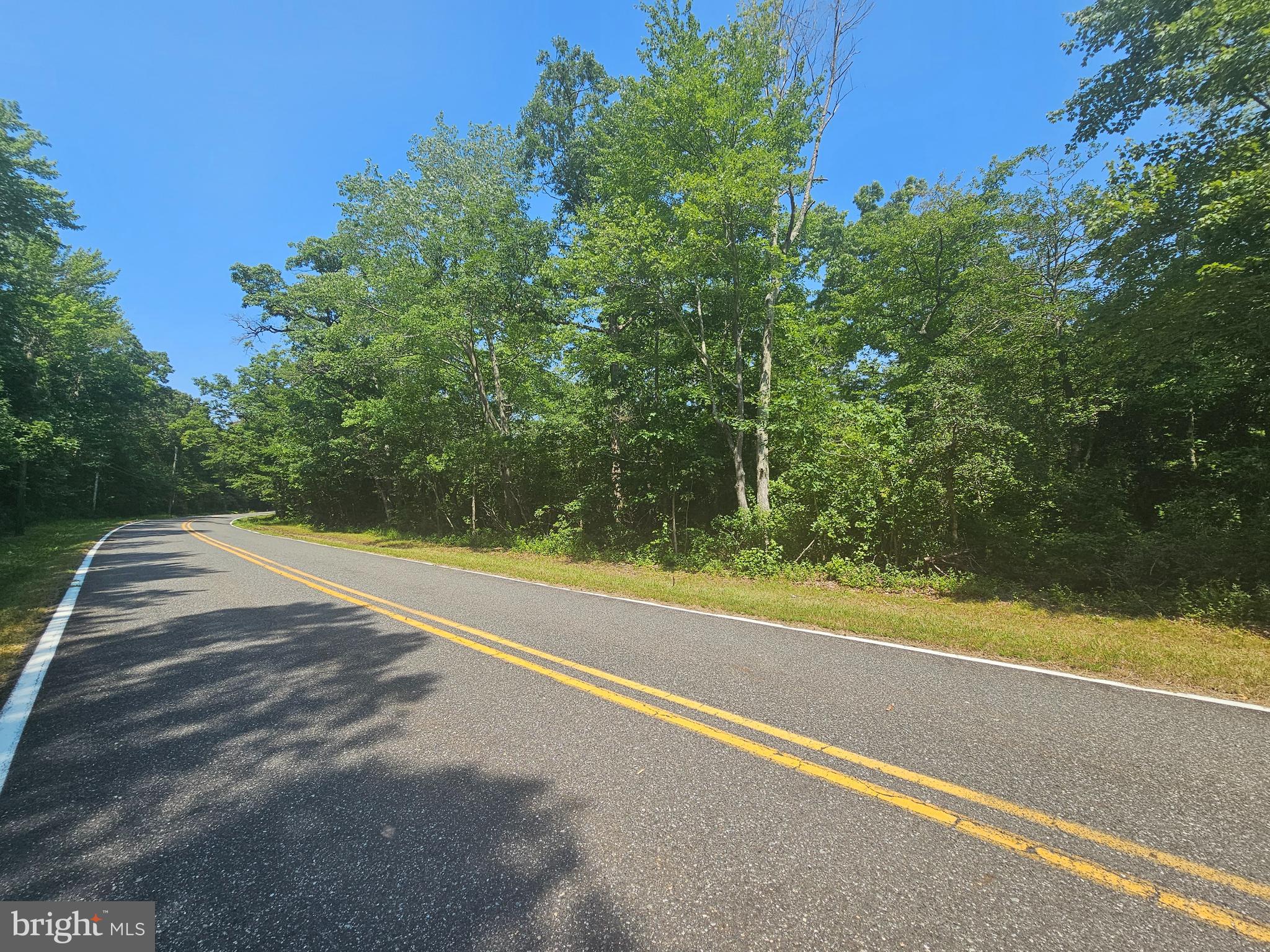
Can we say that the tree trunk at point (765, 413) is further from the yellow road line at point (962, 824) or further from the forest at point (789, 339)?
the yellow road line at point (962, 824)

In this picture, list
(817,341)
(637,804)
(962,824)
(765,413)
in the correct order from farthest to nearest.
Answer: (817,341) < (765,413) < (637,804) < (962,824)

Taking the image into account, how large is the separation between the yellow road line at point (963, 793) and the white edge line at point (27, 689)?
3.59 metres

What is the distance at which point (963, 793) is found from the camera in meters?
2.66

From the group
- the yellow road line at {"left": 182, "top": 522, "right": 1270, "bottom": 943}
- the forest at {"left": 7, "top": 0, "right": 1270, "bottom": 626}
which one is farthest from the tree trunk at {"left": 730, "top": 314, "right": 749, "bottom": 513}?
the yellow road line at {"left": 182, "top": 522, "right": 1270, "bottom": 943}

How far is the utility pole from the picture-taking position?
51.5 meters

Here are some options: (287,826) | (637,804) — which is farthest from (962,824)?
(287,826)

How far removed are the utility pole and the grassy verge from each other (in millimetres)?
38526

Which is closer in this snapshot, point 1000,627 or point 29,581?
point 1000,627

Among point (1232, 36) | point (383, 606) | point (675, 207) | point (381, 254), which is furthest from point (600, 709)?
point (381, 254)

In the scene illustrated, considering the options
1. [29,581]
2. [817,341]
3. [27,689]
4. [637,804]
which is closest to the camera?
[637,804]

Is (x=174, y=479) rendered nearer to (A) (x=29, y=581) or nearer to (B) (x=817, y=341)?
(A) (x=29, y=581)

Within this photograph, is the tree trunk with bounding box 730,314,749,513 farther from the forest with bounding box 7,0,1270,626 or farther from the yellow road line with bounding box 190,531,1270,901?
the yellow road line with bounding box 190,531,1270,901

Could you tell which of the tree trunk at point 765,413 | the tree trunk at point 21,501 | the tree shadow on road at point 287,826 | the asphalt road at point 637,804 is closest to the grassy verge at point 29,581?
the asphalt road at point 637,804

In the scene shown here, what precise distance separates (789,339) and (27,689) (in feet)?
46.7
